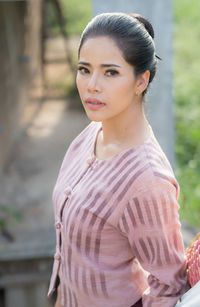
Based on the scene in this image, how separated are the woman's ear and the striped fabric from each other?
15 cm

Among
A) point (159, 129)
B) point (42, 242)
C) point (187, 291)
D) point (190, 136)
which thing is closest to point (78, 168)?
point (187, 291)

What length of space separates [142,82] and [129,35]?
15cm

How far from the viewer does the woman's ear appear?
5.19 feet

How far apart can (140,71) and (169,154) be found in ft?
6.79

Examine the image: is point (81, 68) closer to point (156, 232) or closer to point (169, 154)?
point (156, 232)

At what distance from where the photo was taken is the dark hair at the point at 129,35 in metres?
1.52

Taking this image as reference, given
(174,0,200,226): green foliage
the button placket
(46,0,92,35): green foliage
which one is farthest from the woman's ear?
(46,0,92,35): green foliage

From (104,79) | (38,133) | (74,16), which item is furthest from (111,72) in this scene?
(74,16)

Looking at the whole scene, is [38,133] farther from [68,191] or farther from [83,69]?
[83,69]

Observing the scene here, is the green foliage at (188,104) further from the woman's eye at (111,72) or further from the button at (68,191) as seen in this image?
the woman's eye at (111,72)

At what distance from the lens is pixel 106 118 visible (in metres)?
1.61

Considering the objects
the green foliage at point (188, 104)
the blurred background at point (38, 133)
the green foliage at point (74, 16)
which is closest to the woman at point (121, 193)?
the blurred background at point (38, 133)

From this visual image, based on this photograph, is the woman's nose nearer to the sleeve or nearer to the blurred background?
the sleeve

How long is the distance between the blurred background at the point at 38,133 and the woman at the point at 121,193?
1.65 metres
